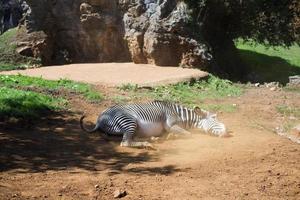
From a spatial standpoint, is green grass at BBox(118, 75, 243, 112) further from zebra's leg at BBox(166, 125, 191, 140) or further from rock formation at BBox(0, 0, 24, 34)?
rock formation at BBox(0, 0, 24, 34)

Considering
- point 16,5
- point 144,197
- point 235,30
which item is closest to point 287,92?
point 235,30

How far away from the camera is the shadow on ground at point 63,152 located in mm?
7125

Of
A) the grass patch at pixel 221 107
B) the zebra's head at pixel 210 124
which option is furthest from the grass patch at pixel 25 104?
the grass patch at pixel 221 107

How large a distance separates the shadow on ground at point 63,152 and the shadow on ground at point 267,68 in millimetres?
12329

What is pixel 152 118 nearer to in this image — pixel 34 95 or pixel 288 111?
pixel 34 95

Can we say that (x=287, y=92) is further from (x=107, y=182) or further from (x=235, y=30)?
(x=107, y=182)

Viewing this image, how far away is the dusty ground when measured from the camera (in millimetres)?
14703

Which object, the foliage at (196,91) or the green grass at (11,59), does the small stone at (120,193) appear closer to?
the foliage at (196,91)

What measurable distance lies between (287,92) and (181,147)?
23.3 ft

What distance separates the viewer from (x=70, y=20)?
19719mm

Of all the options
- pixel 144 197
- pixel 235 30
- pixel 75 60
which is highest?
pixel 235 30

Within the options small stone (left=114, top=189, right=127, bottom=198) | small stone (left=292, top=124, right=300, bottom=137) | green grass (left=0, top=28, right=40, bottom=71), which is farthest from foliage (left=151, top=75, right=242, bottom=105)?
green grass (left=0, top=28, right=40, bottom=71)

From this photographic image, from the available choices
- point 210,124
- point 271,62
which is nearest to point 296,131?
point 210,124

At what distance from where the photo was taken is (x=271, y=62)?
74.4ft
